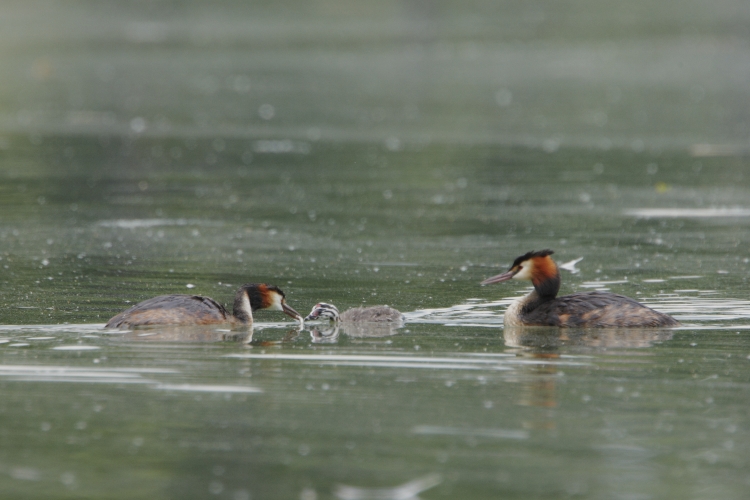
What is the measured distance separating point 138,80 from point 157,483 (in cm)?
3642

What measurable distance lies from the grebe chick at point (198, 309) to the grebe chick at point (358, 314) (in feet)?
0.56

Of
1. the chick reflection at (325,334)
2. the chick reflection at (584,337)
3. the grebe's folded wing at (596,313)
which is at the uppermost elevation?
the grebe's folded wing at (596,313)

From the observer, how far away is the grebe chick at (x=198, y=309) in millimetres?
10078

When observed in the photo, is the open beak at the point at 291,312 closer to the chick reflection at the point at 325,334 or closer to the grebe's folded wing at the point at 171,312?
the chick reflection at the point at 325,334

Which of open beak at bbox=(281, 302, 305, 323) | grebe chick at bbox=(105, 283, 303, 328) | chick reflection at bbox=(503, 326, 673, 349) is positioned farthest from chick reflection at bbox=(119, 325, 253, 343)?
chick reflection at bbox=(503, 326, 673, 349)

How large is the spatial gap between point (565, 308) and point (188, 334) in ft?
9.43

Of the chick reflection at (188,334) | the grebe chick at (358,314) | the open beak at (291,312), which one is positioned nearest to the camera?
the chick reflection at (188,334)

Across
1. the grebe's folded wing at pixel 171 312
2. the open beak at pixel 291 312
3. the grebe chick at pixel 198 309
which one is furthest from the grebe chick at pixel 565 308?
the grebe's folded wing at pixel 171 312

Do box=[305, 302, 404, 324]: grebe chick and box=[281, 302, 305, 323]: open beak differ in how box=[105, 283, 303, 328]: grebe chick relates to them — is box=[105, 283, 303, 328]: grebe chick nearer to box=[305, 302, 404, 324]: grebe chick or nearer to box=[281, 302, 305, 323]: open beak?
box=[281, 302, 305, 323]: open beak

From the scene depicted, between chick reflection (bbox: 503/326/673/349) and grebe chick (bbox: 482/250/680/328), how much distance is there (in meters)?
0.06

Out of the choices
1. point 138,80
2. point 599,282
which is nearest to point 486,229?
point 599,282

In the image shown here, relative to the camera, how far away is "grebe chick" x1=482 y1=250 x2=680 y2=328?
34.0 feet

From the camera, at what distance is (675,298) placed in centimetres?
1152

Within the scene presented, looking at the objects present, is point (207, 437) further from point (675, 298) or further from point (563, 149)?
point (563, 149)
